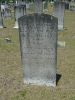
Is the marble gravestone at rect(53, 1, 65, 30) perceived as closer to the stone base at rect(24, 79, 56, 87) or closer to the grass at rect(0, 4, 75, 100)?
the grass at rect(0, 4, 75, 100)

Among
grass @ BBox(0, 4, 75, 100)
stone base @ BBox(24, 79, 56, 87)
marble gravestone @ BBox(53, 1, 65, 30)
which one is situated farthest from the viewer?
marble gravestone @ BBox(53, 1, 65, 30)

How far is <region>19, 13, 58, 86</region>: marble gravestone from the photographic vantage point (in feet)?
20.8

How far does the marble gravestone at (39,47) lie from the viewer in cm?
635

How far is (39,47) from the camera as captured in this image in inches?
260

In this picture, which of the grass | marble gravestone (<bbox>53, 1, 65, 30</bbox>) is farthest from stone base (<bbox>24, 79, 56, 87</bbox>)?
marble gravestone (<bbox>53, 1, 65, 30</bbox>)

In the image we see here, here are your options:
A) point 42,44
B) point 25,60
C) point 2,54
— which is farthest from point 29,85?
point 2,54

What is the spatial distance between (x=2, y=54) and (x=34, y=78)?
3622 millimetres

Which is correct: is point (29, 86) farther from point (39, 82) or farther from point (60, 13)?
point (60, 13)

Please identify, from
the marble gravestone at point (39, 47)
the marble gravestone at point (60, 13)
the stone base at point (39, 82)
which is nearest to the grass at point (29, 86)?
the stone base at point (39, 82)

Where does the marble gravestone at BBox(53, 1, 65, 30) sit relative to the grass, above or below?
above

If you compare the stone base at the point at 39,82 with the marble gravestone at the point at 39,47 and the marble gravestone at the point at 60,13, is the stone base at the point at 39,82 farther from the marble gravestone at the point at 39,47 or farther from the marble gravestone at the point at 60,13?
the marble gravestone at the point at 60,13

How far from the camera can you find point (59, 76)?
7.52 metres

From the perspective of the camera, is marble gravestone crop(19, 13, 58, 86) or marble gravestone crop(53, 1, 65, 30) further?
marble gravestone crop(53, 1, 65, 30)

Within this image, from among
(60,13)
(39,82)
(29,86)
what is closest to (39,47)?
(39,82)
